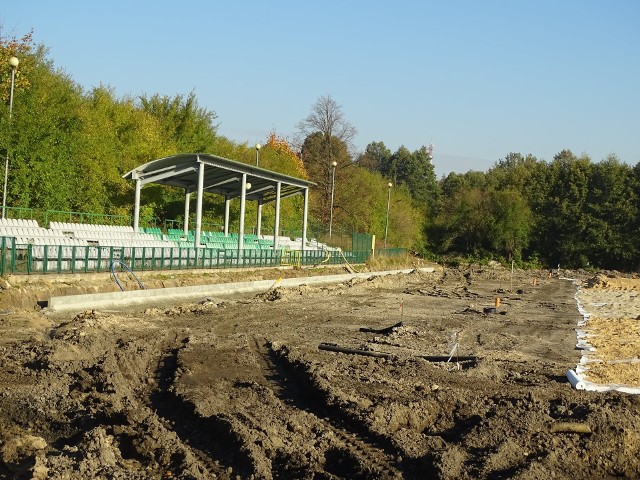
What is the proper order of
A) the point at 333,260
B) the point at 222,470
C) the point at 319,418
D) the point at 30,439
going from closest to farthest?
the point at 222,470 → the point at 30,439 → the point at 319,418 → the point at 333,260

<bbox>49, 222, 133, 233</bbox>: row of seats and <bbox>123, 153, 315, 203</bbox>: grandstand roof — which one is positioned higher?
<bbox>123, 153, 315, 203</bbox>: grandstand roof

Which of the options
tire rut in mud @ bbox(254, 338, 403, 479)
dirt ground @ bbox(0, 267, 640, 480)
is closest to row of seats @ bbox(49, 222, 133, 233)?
dirt ground @ bbox(0, 267, 640, 480)

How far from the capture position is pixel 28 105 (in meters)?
36.1

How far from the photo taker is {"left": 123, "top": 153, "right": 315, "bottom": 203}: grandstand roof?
122 ft

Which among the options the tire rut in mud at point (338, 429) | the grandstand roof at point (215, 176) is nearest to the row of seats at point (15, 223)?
the grandstand roof at point (215, 176)

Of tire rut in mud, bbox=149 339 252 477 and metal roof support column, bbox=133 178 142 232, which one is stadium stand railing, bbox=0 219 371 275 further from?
tire rut in mud, bbox=149 339 252 477

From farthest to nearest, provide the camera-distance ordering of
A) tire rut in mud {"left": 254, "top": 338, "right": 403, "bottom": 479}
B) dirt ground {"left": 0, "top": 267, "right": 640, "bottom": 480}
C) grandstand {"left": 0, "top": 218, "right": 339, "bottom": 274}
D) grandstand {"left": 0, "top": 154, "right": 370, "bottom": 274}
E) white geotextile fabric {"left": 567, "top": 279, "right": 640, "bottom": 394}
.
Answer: grandstand {"left": 0, "top": 154, "right": 370, "bottom": 274}, grandstand {"left": 0, "top": 218, "right": 339, "bottom": 274}, white geotextile fabric {"left": 567, "top": 279, "right": 640, "bottom": 394}, dirt ground {"left": 0, "top": 267, "right": 640, "bottom": 480}, tire rut in mud {"left": 254, "top": 338, "right": 403, "bottom": 479}

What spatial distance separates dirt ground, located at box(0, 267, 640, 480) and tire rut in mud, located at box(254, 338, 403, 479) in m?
0.03

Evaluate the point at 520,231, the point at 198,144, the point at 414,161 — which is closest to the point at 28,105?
the point at 198,144

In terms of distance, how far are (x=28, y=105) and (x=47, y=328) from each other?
22.0 m

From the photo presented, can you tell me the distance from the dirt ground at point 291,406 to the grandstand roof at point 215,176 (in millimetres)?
18692

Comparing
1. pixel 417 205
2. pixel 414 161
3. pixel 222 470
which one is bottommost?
pixel 222 470

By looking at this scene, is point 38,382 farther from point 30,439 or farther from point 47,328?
point 47,328

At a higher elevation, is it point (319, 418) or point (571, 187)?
point (571, 187)
